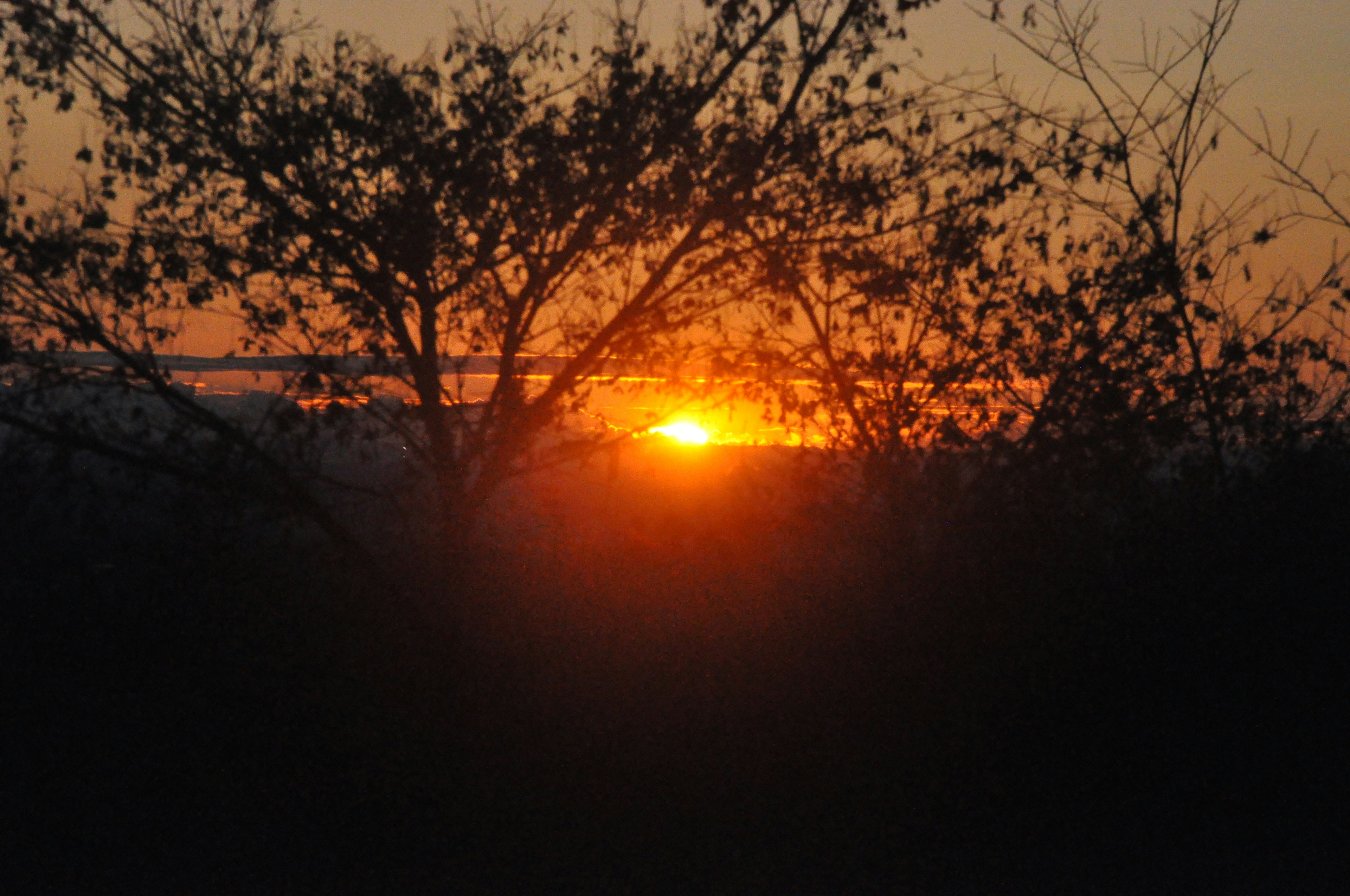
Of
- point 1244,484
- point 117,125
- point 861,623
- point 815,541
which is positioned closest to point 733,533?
point 815,541

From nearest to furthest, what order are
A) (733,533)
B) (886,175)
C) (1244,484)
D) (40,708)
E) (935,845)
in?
(935,845) → (40,708) → (886,175) → (1244,484) → (733,533)

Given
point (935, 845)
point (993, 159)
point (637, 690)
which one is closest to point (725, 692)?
point (637, 690)

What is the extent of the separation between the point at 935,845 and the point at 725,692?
1507 mm

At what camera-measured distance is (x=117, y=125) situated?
20.8 ft

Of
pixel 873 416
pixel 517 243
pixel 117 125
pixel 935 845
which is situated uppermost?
pixel 117 125

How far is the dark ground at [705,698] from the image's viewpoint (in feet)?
16.9

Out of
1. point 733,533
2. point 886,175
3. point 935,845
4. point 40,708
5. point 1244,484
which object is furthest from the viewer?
point 733,533

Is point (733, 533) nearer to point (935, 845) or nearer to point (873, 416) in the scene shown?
point (873, 416)

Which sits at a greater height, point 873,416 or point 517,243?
point 517,243

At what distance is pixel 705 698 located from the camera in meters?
6.47

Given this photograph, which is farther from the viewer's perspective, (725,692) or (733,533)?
(733,533)

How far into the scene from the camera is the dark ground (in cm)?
516

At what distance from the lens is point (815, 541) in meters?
7.54

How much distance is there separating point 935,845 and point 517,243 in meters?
3.77
